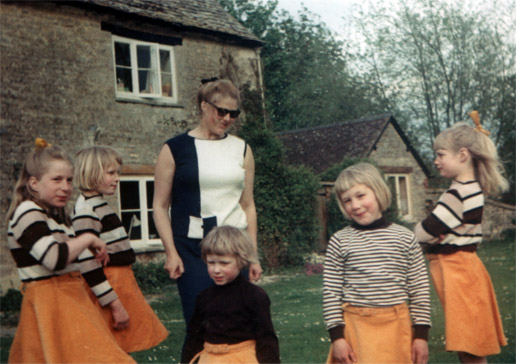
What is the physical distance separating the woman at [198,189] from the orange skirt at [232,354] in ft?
1.70

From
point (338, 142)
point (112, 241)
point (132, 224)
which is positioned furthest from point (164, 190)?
point (338, 142)

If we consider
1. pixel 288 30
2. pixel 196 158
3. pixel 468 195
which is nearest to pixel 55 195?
pixel 196 158

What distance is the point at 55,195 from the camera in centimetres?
332

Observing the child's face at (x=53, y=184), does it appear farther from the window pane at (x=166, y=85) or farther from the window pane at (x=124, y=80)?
the window pane at (x=166, y=85)

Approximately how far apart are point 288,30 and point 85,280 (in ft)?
74.2

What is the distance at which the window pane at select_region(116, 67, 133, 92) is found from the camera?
12609mm

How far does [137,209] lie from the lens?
1245 cm

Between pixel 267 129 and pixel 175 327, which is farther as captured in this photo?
pixel 267 129

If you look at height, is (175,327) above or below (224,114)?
below

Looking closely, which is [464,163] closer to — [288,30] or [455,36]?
[288,30]

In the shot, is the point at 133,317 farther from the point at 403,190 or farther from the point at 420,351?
the point at 403,190

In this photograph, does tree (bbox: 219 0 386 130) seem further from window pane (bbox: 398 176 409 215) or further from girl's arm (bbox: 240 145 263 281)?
girl's arm (bbox: 240 145 263 281)

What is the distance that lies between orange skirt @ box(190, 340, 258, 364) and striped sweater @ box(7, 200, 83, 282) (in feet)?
3.00

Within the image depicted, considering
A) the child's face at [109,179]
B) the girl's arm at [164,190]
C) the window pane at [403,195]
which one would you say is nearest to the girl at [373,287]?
the girl's arm at [164,190]
